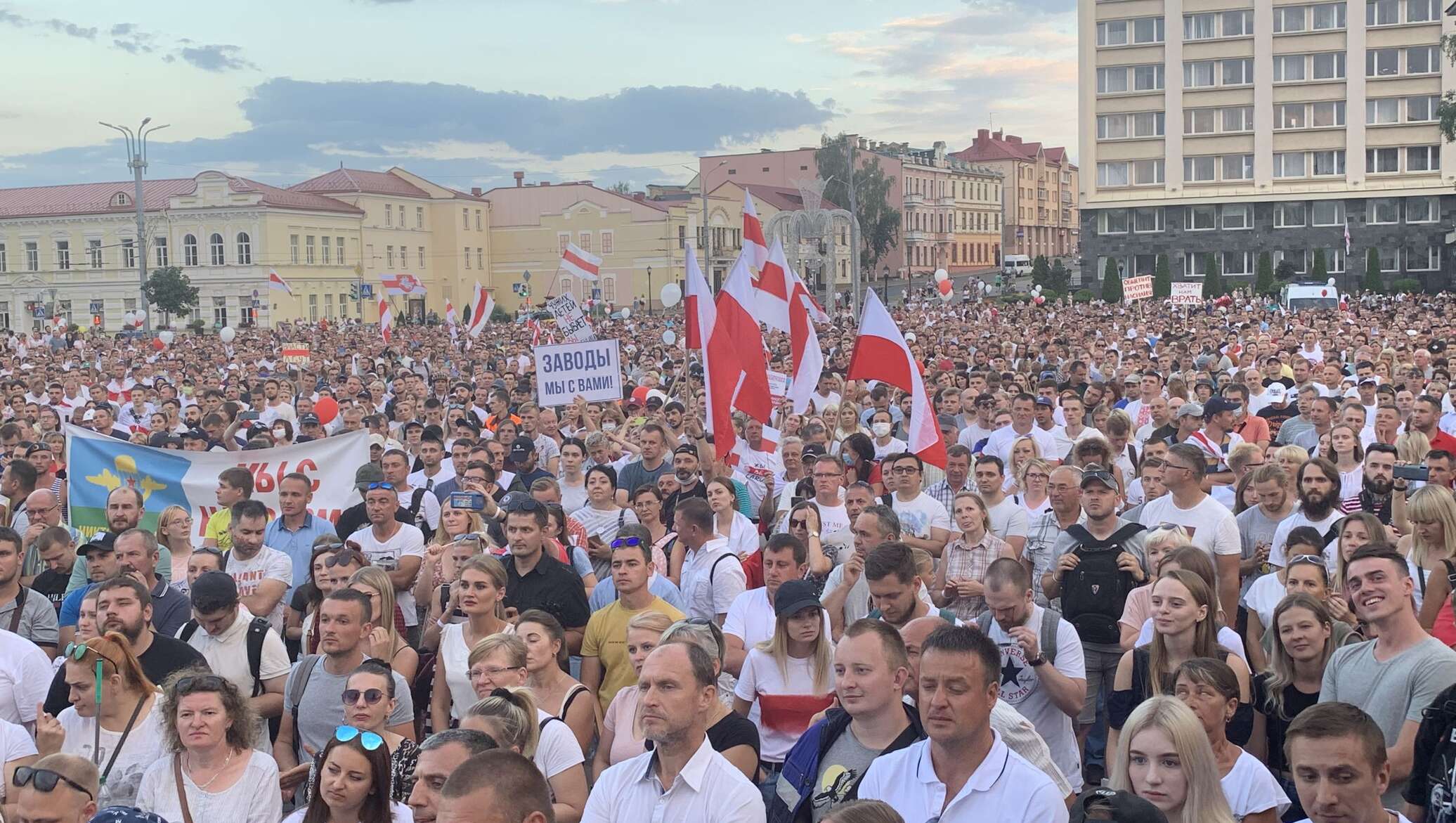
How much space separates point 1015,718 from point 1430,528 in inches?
112

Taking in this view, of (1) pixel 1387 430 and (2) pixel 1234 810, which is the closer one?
(2) pixel 1234 810

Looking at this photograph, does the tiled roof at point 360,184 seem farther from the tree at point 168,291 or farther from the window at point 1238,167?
the window at point 1238,167

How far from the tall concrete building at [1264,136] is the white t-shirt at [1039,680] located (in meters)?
73.8

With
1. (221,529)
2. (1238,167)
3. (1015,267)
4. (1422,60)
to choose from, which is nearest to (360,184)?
(1015,267)

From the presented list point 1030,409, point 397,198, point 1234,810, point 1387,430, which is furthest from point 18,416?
point 397,198

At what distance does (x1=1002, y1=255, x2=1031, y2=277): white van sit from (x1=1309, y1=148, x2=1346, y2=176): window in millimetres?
26165

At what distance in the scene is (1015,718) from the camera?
4945mm

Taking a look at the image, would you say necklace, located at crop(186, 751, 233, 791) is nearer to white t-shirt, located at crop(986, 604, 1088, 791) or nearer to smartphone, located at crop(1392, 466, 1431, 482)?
white t-shirt, located at crop(986, 604, 1088, 791)

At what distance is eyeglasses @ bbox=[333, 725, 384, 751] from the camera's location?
15.3 feet

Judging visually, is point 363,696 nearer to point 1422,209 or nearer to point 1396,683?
point 1396,683

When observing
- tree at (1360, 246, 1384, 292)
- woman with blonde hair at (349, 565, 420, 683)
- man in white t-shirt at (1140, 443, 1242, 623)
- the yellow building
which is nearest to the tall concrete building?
tree at (1360, 246, 1384, 292)

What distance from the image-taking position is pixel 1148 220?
257 ft

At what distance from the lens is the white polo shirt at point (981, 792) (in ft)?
13.4

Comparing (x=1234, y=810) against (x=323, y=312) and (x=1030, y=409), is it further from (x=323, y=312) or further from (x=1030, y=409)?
(x=323, y=312)
